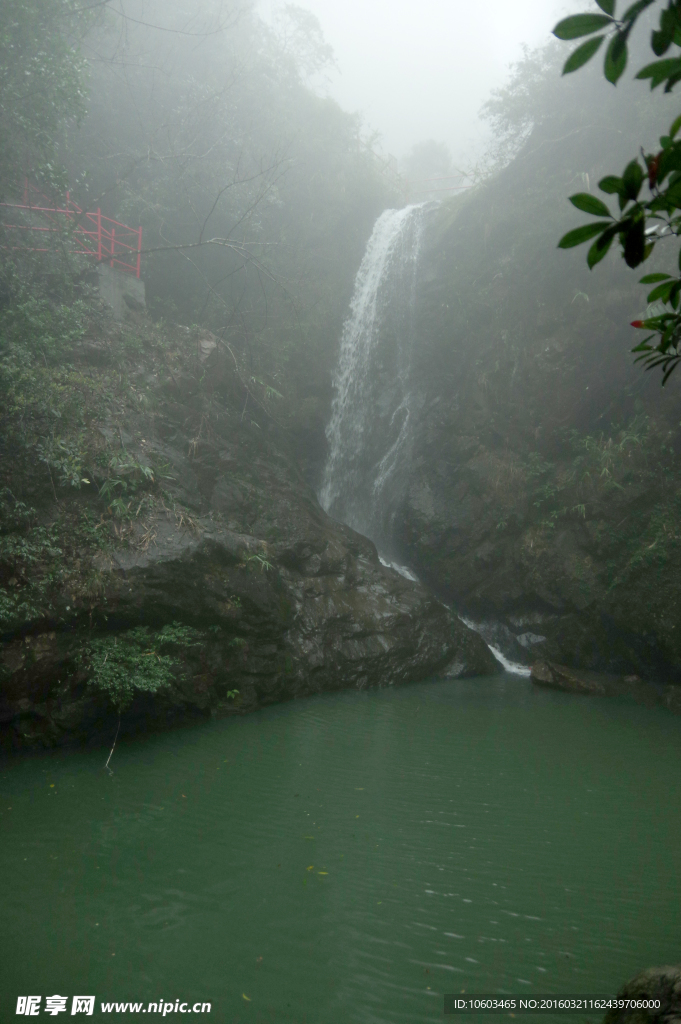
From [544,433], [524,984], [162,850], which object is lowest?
[162,850]

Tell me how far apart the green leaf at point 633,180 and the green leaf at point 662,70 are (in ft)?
0.88

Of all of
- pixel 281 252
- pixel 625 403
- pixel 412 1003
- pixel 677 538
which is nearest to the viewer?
pixel 412 1003

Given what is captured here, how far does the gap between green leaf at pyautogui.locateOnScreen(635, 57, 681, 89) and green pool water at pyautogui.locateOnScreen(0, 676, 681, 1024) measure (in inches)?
142

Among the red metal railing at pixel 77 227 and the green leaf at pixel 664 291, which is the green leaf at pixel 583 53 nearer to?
the green leaf at pixel 664 291

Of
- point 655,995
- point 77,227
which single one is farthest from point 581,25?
point 77,227

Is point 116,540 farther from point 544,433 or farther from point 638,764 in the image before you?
point 544,433

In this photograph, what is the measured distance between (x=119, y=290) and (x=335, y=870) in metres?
10.4

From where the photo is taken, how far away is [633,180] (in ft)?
3.68

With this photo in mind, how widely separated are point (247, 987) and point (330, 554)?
7307 mm

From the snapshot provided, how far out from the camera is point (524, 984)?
9.53 ft

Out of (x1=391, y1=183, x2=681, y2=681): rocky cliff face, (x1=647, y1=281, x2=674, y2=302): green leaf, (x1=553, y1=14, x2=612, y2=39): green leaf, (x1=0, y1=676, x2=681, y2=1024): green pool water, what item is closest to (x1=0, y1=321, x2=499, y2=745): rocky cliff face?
(x1=0, y1=676, x2=681, y2=1024): green pool water

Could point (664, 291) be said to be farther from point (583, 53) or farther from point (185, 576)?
point (185, 576)

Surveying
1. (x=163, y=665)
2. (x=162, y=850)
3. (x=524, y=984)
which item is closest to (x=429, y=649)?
(x=163, y=665)

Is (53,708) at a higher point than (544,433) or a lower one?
lower
